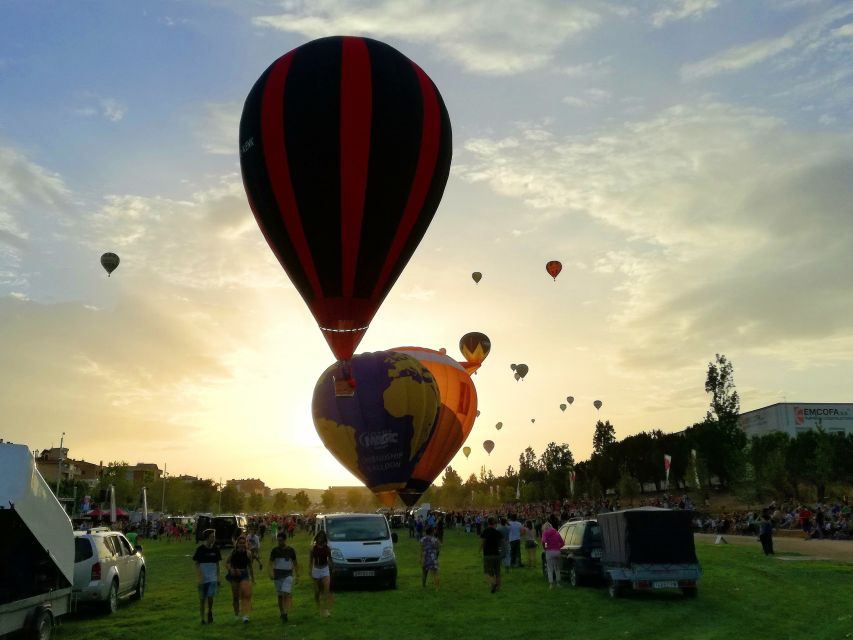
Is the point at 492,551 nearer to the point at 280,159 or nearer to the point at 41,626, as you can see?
the point at 41,626

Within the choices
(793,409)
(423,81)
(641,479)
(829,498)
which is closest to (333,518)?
(423,81)

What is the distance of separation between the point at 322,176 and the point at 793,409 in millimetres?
141116

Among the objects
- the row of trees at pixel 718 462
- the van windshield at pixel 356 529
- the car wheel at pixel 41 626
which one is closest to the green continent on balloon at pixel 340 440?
the van windshield at pixel 356 529

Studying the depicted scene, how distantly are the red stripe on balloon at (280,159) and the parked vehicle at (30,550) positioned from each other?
9793 mm

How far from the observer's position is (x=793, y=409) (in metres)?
142

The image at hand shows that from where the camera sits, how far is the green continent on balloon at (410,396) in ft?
126

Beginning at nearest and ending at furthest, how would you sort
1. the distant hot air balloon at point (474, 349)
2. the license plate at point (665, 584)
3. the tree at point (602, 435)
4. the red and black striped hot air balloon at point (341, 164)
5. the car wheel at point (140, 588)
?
the license plate at point (665, 584) → the car wheel at point (140, 588) → the red and black striped hot air balloon at point (341, 164) → the distant hot air balloon at point (474, 349) → the tree at point (602, 435)

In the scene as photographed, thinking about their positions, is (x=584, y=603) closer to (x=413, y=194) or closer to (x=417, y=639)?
(x=417, y=639)

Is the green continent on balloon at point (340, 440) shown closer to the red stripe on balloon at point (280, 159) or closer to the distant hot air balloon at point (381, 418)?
the distant hot air balloon at point (381, 418)

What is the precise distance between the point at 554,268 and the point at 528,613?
96.3ft

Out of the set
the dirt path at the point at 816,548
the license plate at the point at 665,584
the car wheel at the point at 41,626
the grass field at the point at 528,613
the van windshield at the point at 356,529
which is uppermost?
the van windshield at the point at 356,529

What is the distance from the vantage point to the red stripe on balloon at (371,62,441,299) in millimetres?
20938

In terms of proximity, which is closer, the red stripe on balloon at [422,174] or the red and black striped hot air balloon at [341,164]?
the red and black striped hot air balloon at [341,164]

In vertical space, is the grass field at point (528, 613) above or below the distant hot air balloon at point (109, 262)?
below
